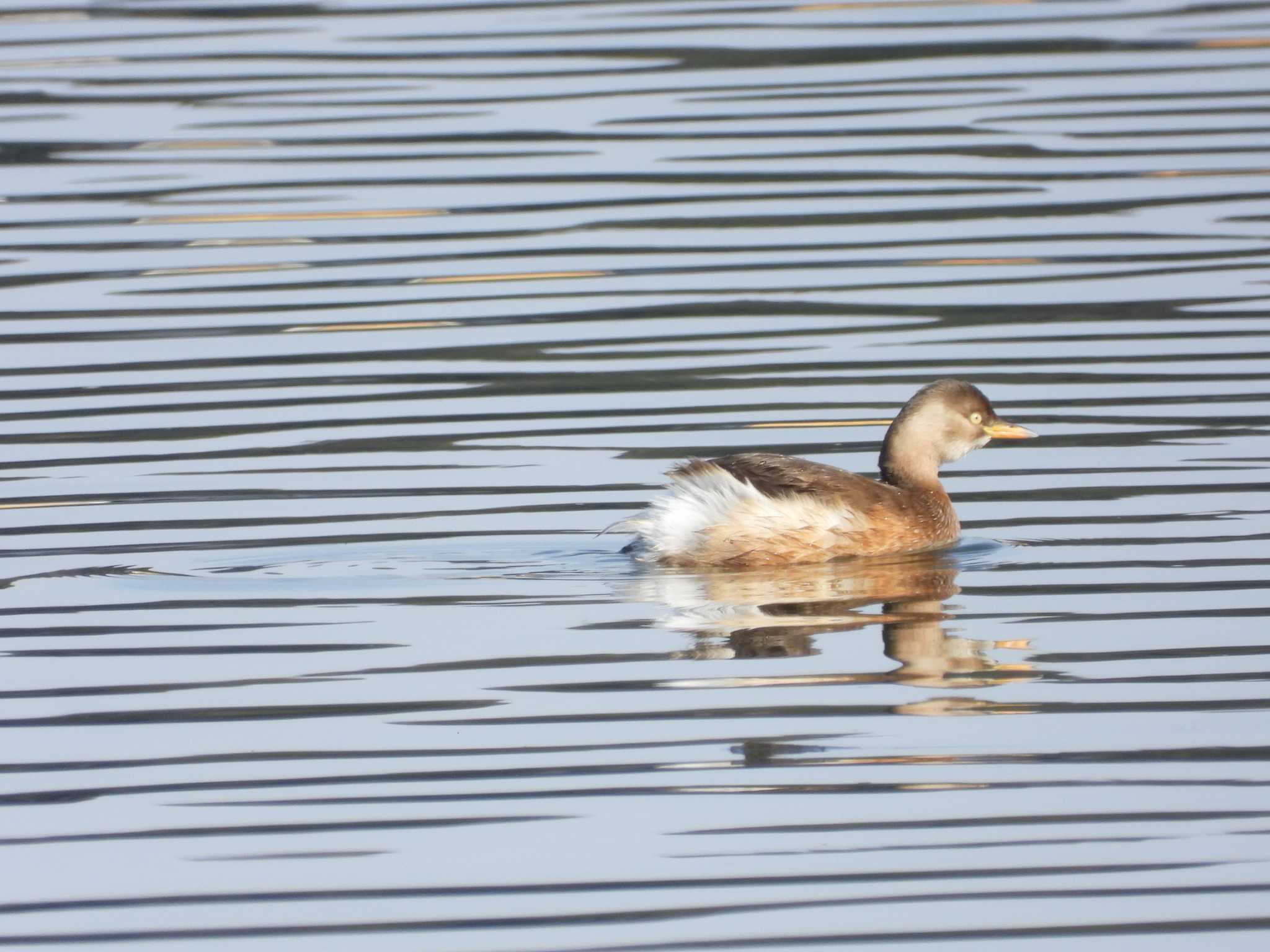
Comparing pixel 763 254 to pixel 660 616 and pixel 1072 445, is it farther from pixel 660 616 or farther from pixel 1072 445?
pixel 660 616

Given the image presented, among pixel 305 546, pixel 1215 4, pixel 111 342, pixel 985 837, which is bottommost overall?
pixel 985 837

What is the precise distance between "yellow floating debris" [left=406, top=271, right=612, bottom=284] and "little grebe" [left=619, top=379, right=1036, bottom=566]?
348 centimetres

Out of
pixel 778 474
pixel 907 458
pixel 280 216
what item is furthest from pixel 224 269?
pixel 778 474

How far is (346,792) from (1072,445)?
4454mm

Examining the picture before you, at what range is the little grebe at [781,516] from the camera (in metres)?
8.48

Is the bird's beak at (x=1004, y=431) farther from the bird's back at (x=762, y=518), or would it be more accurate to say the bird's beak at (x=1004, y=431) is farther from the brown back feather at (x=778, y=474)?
the brown back feather at (x=778, y=474)

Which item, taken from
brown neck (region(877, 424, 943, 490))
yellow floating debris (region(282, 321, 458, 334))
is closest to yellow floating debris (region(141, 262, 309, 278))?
yellow floating debris (region(282, 321, 458, 334))

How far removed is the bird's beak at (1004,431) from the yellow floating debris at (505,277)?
330 cm

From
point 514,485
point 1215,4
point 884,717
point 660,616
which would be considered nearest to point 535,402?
point 514,485

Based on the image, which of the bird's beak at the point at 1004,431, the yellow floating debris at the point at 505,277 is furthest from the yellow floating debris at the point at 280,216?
the bird's beak at the point at 1004,431

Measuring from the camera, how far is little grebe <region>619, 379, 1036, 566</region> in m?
8.48

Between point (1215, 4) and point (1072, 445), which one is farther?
point (1215, 4)

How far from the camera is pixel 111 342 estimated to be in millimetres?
11289

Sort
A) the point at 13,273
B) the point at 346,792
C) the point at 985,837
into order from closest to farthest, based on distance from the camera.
→ 1. the point at 985,837
2. the point at 346,792
3. the point at 13,273
